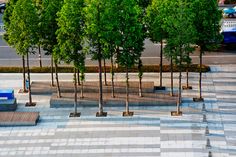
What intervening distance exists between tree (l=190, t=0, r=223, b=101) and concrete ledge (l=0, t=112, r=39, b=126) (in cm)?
1230

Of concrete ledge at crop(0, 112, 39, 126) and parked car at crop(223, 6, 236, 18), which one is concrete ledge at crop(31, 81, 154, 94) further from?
parked car at crop(223, 6, 236, 18)

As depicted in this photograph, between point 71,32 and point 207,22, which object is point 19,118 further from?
point 207,22

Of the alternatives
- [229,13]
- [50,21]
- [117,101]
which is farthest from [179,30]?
[229,13]

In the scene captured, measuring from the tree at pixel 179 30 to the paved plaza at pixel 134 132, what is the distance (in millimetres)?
4146

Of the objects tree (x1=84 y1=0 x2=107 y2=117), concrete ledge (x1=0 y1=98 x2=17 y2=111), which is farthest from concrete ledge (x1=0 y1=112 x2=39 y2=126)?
tree (x1=84 y1=0 x2=107 y2=117)

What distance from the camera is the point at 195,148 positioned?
36062 mm

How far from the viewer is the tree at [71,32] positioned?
128 ft

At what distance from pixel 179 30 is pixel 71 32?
702 centimetres

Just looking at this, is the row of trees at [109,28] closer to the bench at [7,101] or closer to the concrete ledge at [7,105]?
the bench at [7,101]

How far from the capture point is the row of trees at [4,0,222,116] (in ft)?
127

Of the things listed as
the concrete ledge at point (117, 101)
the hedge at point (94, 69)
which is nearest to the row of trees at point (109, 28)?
the concrete ledge at point (117, 101)

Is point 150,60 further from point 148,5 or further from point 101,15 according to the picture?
point 101,15

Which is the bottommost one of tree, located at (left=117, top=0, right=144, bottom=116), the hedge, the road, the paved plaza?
the paved plaza

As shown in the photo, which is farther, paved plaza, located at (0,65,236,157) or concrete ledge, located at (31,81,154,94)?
concrete ledge, located at (31,81,154,94)
